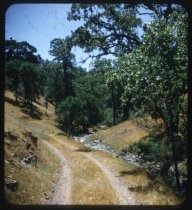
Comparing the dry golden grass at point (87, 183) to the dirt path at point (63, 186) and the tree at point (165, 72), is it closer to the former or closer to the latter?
the dirt path at point (63, 186)

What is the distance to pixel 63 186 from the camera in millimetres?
16812

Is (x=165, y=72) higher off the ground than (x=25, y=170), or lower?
higher

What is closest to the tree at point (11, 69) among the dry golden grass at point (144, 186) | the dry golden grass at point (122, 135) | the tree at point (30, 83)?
the dry golden grass at point (144, 186)

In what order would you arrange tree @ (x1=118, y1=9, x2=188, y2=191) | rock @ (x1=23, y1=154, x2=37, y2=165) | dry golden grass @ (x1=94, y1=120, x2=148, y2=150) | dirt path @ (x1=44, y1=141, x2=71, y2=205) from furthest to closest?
dry golden grass @ (x1=94, y1=120, x2=148, y2=150) → rock @ (x1=23, y1=154, x2=37, y2=165) → dirt path @ (x1=44, y1=141, x2=71, y2=205) → tree @ (x1=118, y1=9, x2=188, y2=191)

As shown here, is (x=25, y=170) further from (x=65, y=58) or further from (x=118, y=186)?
(x=65, y=58)

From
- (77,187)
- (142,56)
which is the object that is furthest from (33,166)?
(142,56)

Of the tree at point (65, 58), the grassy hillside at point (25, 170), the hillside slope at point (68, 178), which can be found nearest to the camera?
the grassy hillside at point (25, 170)

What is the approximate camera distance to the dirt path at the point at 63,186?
12.8 metres

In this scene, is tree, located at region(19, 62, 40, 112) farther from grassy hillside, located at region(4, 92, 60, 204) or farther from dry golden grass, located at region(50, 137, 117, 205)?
grassy hillside, located at region(4, 92, 60, 204)

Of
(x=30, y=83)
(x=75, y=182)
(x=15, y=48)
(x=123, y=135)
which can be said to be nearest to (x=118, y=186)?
(x=75, y=182)

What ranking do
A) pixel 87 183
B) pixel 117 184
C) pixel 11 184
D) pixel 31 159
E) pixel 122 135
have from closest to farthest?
pixel 11 184
pixel 87 183
pixel 117 184
pixel 31 159
pixel 122 135

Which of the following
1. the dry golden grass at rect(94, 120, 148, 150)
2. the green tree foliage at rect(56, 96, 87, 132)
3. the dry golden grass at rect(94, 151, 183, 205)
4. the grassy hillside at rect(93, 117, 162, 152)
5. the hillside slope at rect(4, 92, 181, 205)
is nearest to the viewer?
the dry golden grass at rect(94, 151, 183, 205)

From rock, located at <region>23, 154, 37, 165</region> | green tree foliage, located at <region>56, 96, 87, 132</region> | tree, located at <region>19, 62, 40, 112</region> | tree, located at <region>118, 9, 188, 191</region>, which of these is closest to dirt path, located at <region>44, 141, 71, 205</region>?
rock, located at <region>23, 154, 37, 165</region>

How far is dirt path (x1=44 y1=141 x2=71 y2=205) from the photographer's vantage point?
41.9 ft
